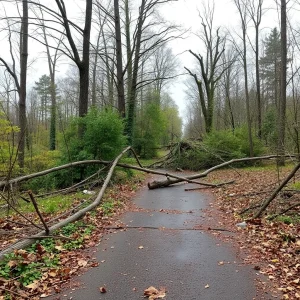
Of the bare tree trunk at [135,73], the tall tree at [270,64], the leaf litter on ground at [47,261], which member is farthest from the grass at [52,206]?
the tall tree at [270,64]

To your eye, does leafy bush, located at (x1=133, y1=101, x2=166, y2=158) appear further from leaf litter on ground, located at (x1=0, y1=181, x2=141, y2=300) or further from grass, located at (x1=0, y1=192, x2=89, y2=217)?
leaf litter on ground, located at (x1=0, y1=181, x2=141, y2=300)

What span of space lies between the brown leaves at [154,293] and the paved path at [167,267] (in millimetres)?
70

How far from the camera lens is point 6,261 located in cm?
425

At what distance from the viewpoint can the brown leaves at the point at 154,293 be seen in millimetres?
3509

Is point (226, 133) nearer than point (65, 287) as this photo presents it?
No

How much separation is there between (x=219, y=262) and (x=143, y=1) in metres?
18.0

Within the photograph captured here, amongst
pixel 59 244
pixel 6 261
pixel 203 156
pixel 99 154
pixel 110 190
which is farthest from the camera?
pixel 203 156

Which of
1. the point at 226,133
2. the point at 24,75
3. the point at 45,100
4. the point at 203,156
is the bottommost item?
the point at 203,156

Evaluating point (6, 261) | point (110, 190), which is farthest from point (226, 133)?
point (6, 261)

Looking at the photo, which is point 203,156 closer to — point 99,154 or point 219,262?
point 99,154

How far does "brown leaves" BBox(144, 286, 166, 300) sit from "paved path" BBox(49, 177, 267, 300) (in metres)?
0.07

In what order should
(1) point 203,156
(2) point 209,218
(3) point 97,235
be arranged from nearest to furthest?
(3) point 97,235 < (2) point 209,218 < (1) point 203,156

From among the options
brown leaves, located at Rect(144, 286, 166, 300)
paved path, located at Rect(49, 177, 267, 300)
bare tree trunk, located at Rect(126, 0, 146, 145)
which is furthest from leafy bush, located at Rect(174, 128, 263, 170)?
brown leaves, located at Rect(144, 286, 166, 300)

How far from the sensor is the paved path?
144 inches
